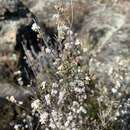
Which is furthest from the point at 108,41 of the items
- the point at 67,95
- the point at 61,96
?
the point at 61,96

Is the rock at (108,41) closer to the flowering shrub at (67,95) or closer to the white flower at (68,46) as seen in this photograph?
the flowering shrub at (67,95)

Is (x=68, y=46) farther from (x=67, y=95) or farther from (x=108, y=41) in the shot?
(x=108, y=41)

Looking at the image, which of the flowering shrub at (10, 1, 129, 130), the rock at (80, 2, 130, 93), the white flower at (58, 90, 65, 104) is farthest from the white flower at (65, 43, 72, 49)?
the rock at (80, 2, 130, 93)

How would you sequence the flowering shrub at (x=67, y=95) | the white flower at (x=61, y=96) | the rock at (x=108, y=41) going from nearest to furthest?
1. the flowering shrub at (x=67, y=95)
2. the white flower at (x=61, y=96)
3. the rock at (x=108, y=41)

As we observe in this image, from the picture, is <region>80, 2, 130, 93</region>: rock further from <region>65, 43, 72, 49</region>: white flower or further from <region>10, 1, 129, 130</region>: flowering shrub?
<region>65, 43, 72, 49</region>: white flower

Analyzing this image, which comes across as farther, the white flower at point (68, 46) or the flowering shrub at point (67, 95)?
the white flower at point (68, 46)

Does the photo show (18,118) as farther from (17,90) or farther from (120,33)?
(120,33)

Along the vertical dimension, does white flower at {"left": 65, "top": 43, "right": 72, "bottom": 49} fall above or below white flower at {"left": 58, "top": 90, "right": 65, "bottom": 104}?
above

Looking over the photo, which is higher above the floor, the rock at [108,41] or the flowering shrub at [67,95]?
the flowering shrub at [67,95]

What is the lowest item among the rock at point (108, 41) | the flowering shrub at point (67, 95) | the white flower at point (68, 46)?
the rock at point (108, 41)

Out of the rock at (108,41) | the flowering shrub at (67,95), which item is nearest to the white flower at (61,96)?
the flowering shrub at (67,95)

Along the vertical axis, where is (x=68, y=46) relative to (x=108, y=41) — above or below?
above
